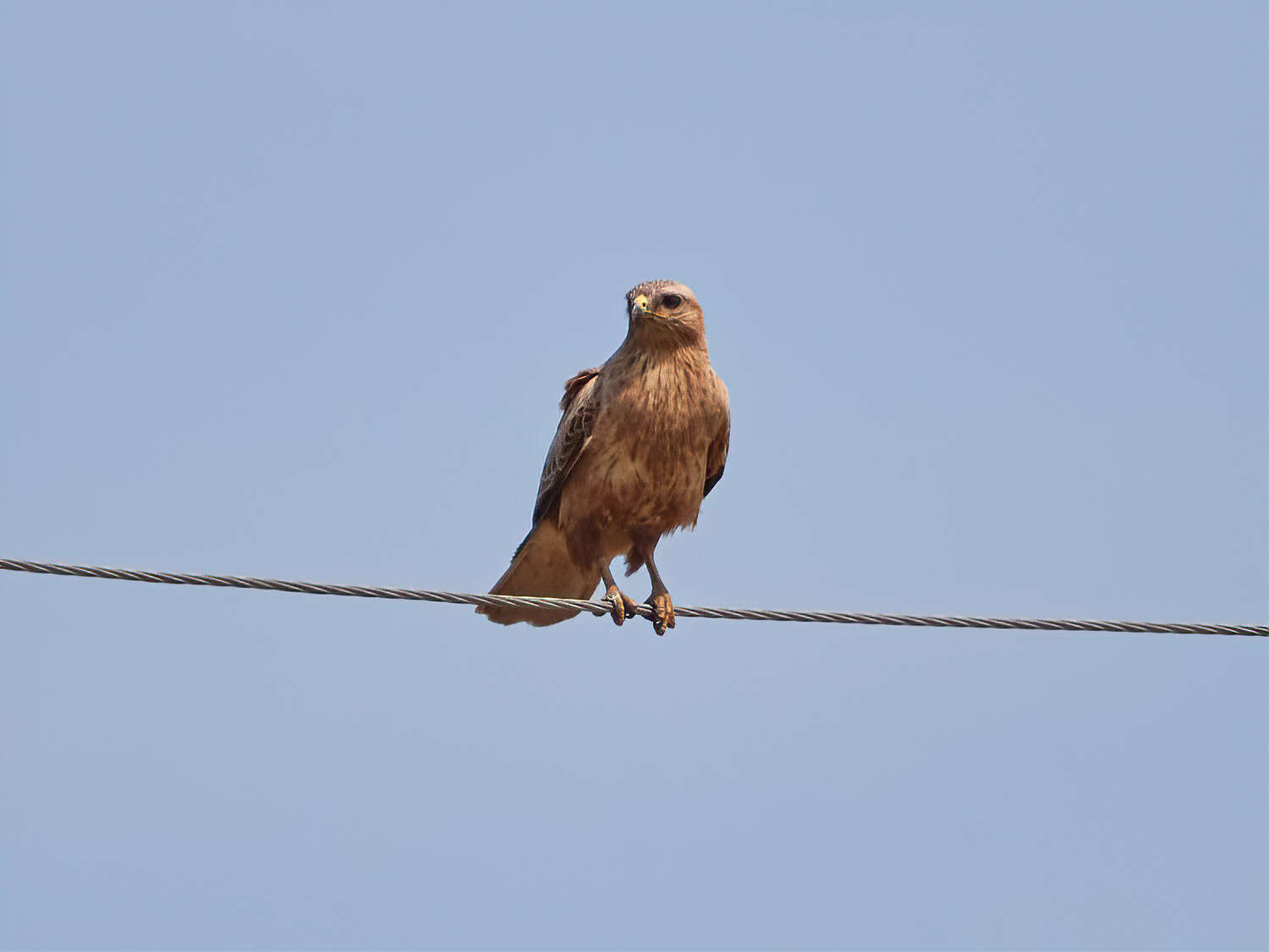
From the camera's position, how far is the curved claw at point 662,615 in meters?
9.02

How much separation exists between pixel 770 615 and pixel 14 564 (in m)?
3.30

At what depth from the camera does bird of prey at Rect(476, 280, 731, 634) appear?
8969 millimetres

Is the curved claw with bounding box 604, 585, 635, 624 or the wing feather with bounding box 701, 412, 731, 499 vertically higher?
the wing feather with bounding box 701, 412, 731, 499

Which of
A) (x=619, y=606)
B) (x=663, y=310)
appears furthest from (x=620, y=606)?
(x=663, y=310)

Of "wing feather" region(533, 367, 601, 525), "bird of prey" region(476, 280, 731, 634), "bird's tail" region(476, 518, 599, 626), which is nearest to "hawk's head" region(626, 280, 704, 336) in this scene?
"bird of prey" region(476, 280, 731, 634)

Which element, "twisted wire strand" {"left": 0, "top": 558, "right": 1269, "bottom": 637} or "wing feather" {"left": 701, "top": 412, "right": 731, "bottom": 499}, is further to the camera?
"wing feather" {"left": 701, "top": 412, "right": 731, "bottom": 499}

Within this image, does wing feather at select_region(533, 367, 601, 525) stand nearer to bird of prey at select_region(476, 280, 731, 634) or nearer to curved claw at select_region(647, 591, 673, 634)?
bird of prey at select_region(476, 280, 731, 634)

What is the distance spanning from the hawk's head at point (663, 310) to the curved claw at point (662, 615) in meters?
1.57

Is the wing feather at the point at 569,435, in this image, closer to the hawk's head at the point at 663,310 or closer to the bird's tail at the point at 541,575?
the bird's tail at the point at 541,575

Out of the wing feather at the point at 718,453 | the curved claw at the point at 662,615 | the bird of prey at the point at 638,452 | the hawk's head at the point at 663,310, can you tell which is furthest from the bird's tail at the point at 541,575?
the hawk's head at the point at 663,310

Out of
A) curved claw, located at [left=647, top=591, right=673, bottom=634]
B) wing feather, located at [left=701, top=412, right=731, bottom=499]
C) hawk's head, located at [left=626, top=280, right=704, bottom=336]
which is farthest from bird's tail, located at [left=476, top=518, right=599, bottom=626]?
hawk's head, located at [left=626, top=280, right=704, bottom=336]

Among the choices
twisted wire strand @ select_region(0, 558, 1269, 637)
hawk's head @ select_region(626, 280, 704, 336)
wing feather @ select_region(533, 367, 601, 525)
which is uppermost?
hawk's head @ select_region(626, 280, 704, 336)

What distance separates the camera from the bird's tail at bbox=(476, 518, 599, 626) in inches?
371

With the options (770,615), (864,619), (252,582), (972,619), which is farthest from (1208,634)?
(252,582)
